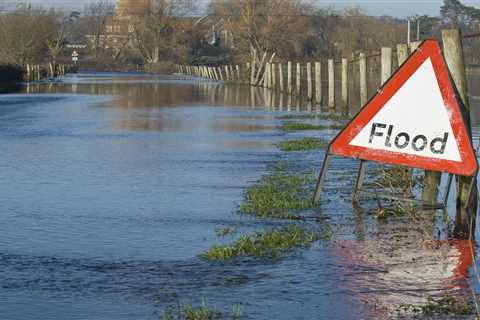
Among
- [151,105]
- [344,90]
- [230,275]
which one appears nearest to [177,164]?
[230,275]

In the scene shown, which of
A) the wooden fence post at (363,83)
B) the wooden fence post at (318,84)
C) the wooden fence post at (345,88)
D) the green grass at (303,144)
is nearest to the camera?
the green grass at (303,144)

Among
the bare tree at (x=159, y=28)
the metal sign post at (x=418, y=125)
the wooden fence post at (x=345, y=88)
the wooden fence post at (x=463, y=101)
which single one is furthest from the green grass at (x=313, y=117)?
the bare tree at (x=159, y=28)

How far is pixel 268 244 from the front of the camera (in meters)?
10.4

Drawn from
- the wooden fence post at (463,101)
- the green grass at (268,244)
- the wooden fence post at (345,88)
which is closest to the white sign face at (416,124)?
the wooden fence post at (463,101)

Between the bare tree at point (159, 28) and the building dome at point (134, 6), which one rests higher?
the building dome at point (134, 6)

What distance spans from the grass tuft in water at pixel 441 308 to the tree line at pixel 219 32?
63.5 metres

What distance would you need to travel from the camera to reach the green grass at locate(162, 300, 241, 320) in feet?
24.7

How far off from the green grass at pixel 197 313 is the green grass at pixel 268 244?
1.92 m

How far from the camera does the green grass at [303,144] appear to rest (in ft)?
70.5

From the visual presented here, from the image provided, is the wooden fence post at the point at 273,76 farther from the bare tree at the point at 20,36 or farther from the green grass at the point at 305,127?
the green grass at the point at 305,127

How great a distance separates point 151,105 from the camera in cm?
4288

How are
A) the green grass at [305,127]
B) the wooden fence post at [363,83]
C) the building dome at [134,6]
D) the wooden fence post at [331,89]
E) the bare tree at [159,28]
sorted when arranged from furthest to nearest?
the building dome at [134,6], the bare tree at [159,28], the wooden fence post at [331,89], the wooden fence post at [363,83], the green grass at [305,127]

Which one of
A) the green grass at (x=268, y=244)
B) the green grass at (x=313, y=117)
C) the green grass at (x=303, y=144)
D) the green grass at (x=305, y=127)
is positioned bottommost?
the green grass at (x=313, y=117)

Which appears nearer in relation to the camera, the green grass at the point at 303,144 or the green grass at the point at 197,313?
the green grass at the point at 197,313
